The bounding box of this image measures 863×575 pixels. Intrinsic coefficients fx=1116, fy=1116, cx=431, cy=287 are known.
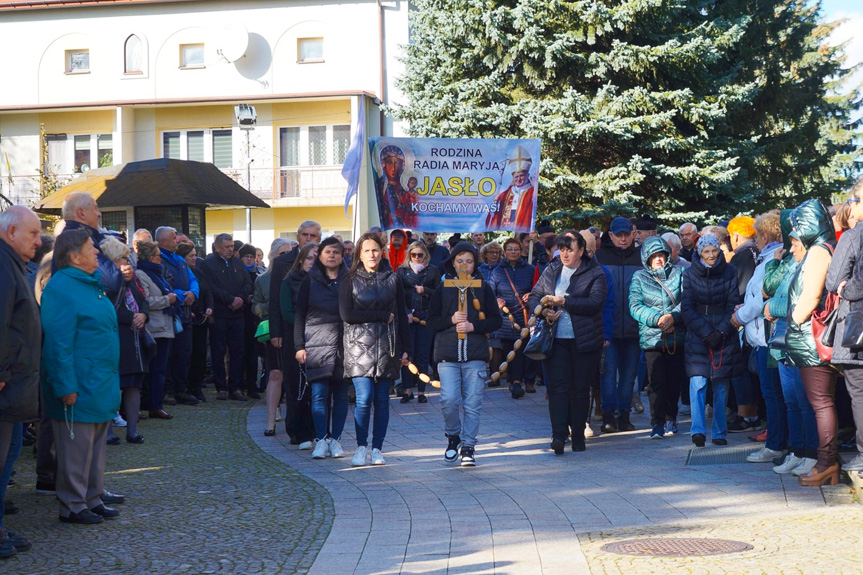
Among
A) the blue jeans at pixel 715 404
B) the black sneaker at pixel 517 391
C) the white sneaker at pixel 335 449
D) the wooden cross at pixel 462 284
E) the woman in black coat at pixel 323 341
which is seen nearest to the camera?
the wooden cross at pixel 462 284

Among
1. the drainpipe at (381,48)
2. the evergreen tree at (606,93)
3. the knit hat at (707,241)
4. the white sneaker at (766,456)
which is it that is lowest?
the white sneaker at (766,456)

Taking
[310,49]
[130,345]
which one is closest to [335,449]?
[130,345]

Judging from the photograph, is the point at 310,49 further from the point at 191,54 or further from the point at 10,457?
the point at 10,457

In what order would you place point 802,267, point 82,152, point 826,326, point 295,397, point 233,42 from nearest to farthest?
point 826,326 < point 802,267 < point 295,397 < point 233,42 < point 82,152

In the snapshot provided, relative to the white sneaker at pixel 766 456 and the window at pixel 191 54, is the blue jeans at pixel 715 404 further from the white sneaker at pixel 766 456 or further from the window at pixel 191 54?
the window at pixel 191 54

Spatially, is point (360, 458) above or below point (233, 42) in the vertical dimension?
below

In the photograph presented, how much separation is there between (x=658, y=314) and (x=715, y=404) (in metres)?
1.05

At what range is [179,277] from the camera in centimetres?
1445

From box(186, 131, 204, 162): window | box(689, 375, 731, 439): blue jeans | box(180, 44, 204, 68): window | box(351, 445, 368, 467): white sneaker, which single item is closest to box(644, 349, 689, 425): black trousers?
box(689, 375, 731, 439): blue jeans

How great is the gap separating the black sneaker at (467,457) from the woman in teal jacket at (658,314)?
7.51ft

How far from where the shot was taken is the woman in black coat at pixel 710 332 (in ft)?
34.3

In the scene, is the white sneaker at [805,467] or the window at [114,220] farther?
the window at [114,220]

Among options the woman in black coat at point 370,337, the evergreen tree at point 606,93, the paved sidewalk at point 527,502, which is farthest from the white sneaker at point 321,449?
the evergreen tree at point 606,93

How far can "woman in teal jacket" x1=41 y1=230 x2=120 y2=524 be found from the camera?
24.3 ft
